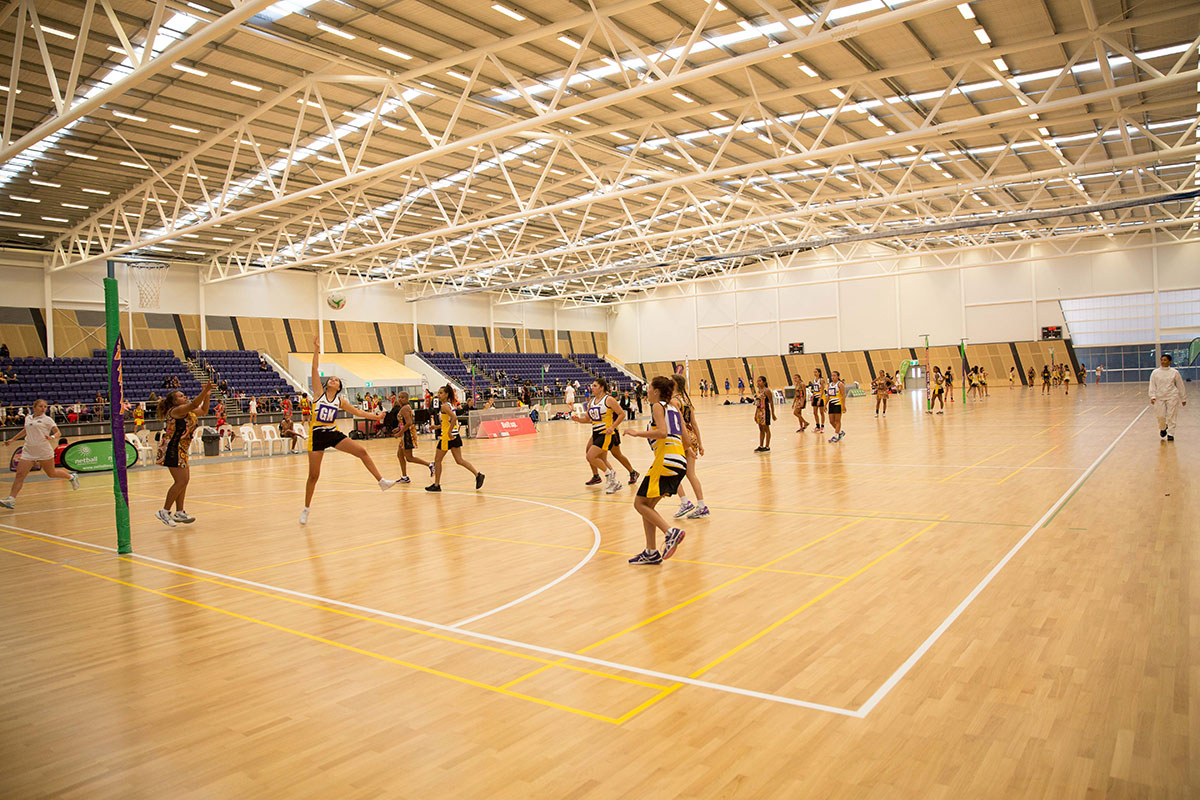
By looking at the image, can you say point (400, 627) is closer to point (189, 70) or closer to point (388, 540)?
point (388, 540)

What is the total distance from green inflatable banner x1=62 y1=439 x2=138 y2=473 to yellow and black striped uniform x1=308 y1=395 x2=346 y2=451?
11.5 m

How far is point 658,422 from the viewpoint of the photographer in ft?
22.7

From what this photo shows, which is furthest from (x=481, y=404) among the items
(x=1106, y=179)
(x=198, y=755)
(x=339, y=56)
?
(x=198, y=755)

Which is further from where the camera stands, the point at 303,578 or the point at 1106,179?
the point at 1106,179

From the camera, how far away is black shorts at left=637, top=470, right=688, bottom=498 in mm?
6809

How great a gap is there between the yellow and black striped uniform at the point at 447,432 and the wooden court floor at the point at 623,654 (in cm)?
257

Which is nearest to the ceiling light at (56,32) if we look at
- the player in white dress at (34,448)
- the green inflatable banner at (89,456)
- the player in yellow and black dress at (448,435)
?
the player in white dress at (34,448)

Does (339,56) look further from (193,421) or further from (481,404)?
(481,404)

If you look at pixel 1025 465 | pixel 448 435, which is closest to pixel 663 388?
pixel 448 435

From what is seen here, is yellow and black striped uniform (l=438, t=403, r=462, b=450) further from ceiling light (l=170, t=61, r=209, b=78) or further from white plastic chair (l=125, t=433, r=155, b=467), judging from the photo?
white plastic chair (l=125, t=433, r=155, b=467)

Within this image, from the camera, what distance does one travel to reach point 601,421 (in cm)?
1067

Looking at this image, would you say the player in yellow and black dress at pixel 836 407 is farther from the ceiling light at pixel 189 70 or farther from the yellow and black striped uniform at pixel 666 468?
the ceiling light at pixel 189 70

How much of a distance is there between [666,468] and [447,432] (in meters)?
6.34

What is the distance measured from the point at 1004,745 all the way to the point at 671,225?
3531 cm
